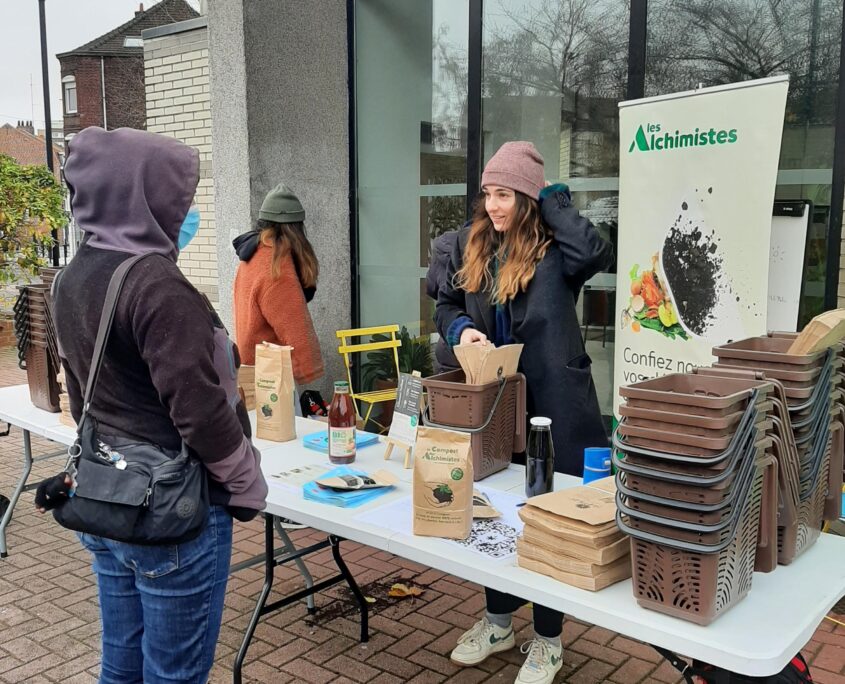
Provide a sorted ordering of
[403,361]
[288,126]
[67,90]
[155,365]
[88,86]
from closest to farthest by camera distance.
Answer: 1. [155,365]
2. [288,126]
3. [403,361]
4. [88,86]
5. [67,90]

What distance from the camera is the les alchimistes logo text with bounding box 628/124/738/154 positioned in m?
3.39

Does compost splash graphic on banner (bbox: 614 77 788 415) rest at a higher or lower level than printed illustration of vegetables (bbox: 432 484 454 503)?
higher

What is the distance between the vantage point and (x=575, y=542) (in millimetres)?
1832

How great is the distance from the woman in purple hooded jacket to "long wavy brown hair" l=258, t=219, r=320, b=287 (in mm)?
2327

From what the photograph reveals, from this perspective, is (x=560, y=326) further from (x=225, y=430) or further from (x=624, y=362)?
(x=225, y=430)

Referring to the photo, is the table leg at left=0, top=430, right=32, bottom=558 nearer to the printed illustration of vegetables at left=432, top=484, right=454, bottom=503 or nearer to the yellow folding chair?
the yellow folding chair

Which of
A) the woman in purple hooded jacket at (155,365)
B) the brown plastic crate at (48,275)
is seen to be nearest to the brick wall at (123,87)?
the brown plastic crate at (48,275)

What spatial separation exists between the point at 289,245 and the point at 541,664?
253cm

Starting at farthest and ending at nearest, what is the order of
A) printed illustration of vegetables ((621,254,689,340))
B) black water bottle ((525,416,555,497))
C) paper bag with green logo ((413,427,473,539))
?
printed illustration of vegetables ((621,254,689,340)), black water bottle ((525,416,555,497)), paper bag with green logo ((413,427,473,539))

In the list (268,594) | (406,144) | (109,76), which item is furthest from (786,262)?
(109,76)

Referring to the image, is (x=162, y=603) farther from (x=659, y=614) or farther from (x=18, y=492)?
(x=18, y=492)

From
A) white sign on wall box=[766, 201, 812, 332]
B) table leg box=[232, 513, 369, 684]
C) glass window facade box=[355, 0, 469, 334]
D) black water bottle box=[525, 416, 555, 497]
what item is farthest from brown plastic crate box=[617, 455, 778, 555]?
glass window facade box=[355, 0, 469, 334]

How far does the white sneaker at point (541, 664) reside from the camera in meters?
2.79

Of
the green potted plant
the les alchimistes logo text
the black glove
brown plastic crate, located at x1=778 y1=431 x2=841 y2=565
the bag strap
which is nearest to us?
the bag strap
